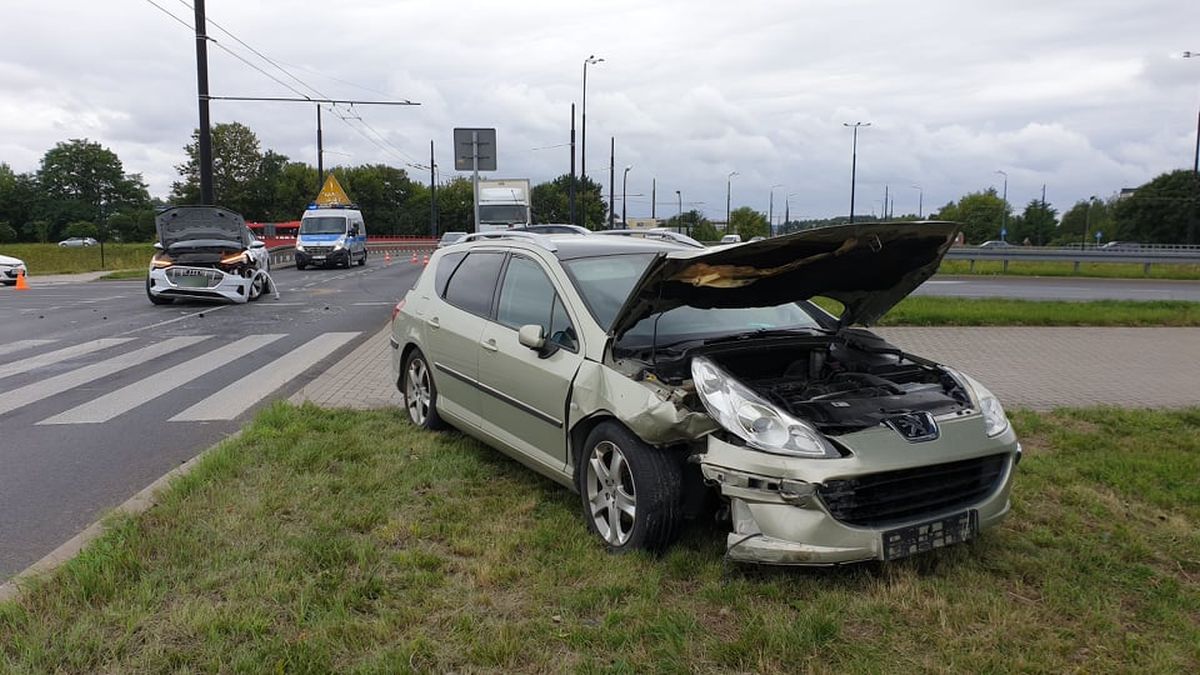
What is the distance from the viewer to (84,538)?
4172 mm

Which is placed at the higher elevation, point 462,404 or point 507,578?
point 462,404

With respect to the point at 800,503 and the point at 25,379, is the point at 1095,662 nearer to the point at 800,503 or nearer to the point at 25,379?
the point at 800,503

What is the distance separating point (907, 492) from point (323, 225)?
104 feet

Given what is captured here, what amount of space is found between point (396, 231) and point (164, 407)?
111m

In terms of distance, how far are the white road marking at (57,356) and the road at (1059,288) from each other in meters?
15.0

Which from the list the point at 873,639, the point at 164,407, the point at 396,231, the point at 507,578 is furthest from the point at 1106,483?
the point at 396,231

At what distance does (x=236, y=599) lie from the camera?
11.3 ft

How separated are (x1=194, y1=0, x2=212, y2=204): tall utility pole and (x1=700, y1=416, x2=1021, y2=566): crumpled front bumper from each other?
76.2 ft

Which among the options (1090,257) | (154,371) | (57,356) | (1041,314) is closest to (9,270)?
(57,356)

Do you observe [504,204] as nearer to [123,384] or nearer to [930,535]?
[123,384]

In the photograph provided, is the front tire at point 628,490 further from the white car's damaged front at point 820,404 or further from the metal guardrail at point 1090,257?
the metal guardrail at point 1090,257

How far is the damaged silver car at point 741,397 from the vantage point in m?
3.53

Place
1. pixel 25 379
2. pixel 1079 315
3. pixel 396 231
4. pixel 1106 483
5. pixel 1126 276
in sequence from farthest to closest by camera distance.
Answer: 1. pixel 396 231
2. pixel 1126 276
3. pixel 1079 315
4. pixel 25 379
5. pixel 1106 483

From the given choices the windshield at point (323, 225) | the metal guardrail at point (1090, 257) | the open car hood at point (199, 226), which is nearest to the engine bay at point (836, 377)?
the open car hood at point (199, 226)
